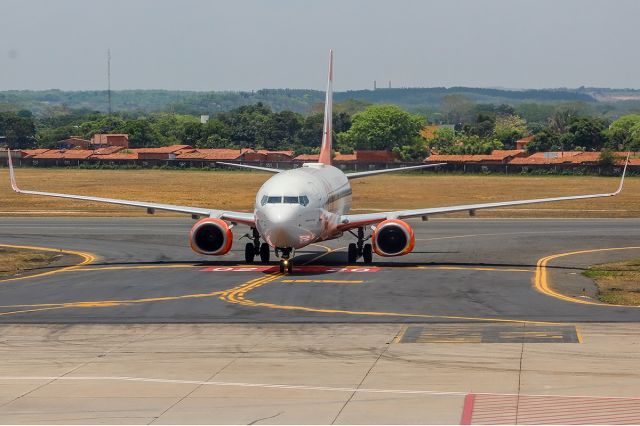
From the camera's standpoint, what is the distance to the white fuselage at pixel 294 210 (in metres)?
51.7

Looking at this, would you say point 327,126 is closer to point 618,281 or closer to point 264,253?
point 264,253

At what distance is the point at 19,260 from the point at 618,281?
3274 cm

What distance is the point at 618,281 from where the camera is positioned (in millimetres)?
51219

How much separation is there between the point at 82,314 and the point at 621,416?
23.8 m

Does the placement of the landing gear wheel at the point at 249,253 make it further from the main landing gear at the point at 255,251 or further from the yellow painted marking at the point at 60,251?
the yellow painted marking at the point at 60,251

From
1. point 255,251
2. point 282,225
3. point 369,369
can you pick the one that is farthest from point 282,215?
point 369,369

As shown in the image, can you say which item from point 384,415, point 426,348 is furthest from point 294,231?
point 384,415

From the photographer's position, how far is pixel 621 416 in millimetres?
24797

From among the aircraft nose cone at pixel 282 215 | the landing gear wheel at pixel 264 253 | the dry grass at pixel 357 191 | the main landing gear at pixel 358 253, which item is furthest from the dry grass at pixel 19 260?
the dry grass at pixel 357 191

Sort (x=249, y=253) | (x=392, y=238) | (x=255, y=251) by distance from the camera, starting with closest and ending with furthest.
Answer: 1. (x=392, y=238)
2. (x=249, y=253)
3. (x=255, y=251)

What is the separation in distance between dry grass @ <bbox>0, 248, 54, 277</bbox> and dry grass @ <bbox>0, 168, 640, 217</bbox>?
35.3 m

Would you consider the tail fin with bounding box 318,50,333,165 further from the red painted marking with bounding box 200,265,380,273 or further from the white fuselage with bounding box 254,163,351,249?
the red painted marking with bounding box 200,265,380,273

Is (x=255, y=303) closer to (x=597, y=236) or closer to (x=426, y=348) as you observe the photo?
(x=426, y=348)

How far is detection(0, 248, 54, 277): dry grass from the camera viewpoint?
58.5 metres
